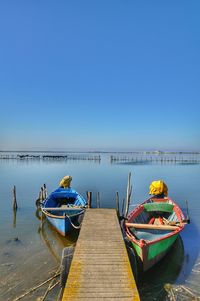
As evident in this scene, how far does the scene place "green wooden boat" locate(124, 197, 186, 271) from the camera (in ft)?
32.2

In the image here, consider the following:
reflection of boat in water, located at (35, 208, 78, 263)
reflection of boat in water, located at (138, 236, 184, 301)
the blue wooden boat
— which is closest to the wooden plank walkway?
reflection of boat in water, located at (138, 236, 184, 301)

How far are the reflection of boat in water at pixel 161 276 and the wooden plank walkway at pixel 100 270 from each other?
1827 millimetres

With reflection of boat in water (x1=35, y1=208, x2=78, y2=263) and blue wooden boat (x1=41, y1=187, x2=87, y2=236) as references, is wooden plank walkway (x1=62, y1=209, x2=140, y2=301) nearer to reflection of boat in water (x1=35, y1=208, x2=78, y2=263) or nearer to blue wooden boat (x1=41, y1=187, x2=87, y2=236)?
reflection of boat in water (x1=35, y1=208, x2=78, y2=263)

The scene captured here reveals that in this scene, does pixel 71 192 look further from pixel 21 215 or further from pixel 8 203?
pixel 8 203

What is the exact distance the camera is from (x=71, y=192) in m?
20.0

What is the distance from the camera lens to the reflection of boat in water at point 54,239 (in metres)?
13.1

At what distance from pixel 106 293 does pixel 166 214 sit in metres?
10.8

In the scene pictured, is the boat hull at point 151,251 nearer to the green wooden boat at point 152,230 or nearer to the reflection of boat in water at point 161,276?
the green wooden boat at point 152,230

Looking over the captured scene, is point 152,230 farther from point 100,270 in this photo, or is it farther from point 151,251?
point 100,270

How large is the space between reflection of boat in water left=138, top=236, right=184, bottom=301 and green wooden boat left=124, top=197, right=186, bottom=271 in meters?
0.42

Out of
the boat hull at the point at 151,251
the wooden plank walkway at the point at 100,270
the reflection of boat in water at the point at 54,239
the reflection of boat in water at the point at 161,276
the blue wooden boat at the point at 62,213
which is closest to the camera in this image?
the wooden plank walkway at the point at 100,270

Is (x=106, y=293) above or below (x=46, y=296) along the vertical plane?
above

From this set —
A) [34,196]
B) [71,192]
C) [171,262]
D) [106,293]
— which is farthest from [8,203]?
[106,293]

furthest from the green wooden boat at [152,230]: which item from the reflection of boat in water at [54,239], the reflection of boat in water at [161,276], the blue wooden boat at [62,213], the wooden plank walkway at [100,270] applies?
the reflection of boat in water at [54,239]
